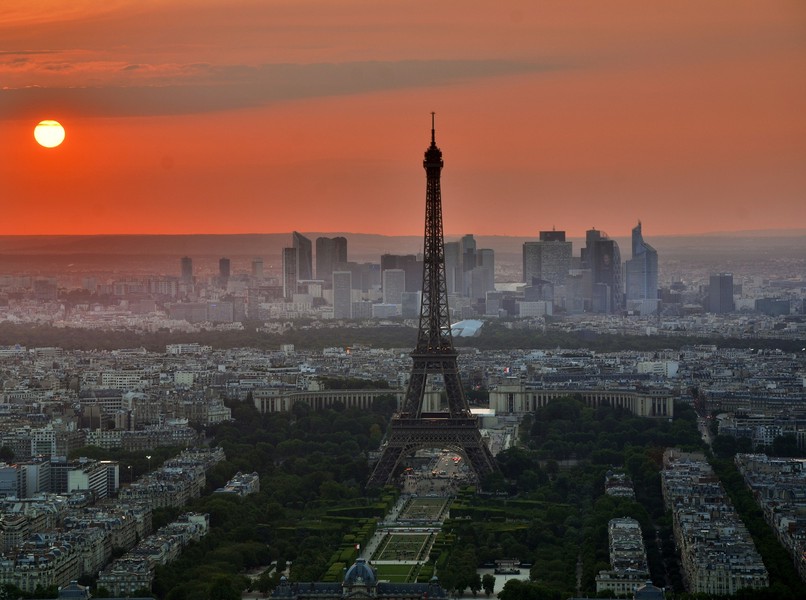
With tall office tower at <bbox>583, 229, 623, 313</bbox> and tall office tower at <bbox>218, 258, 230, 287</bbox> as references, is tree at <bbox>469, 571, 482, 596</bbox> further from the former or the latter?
tall office tower at <bbox>218, 258, 230, 287</bbox>

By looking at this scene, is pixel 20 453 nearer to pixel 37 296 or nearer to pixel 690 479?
pixel 690 479

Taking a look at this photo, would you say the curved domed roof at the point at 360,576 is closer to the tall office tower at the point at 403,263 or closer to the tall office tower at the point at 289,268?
the tall office tower at the point at 403,263

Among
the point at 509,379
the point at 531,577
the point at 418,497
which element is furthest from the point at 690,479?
the point at 509,379

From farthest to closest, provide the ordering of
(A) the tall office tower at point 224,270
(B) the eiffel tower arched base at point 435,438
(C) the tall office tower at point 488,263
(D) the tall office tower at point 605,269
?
(A) the tall office tower at point 224,270
(C) the tall office tower at point 488,263
(D) the tall office tower at point 605,269
(B) the eiffel tower arched base at point 435,438

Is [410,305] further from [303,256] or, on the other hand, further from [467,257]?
[303,256]

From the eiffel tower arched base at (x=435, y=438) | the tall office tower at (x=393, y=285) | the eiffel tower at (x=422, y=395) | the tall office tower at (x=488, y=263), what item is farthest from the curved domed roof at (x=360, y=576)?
the tall office tower at (x=488, y=263)

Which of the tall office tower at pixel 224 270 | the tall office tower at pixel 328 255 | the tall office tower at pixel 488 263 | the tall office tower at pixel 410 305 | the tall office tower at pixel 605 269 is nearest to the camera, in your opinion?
the tall office tower at pixel 410 305
